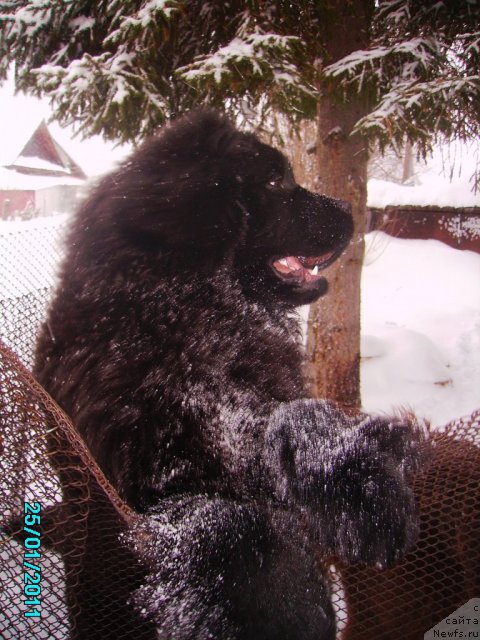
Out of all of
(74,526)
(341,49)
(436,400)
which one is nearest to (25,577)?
(74,526)

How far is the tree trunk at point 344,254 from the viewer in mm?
2918

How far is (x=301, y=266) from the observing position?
1.89 metres

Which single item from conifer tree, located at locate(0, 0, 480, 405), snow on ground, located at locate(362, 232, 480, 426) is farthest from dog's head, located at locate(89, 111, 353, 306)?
snow on ground, located at locate(362, 232, 480, 426)

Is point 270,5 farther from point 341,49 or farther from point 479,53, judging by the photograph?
point 479,53

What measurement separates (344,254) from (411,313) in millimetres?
3774

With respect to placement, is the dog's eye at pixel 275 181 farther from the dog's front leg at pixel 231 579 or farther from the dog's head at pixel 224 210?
the dog's front leg at pixel 231 579

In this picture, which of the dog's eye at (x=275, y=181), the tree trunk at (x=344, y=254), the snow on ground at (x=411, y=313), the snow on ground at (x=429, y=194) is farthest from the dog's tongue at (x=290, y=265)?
the snow on ground at (x=429, y=194)

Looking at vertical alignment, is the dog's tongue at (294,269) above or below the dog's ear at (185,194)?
below

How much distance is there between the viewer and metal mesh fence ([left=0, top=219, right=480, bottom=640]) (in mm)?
888

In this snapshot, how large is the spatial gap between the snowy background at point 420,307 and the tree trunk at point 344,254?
421 mm

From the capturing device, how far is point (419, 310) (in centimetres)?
666

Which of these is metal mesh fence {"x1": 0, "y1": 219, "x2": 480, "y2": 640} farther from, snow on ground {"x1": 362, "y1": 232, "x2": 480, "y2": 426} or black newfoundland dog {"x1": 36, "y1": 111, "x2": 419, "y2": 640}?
snow on ground {"x1": 362, "y1": 232, "x2": 480, "y2": 426}

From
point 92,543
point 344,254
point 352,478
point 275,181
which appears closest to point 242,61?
point 275,181

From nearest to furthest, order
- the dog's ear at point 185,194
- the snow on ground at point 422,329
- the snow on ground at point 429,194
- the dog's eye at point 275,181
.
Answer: the dog's ear at point 185,194 → the dog's eye at point 275,181 → the snow on ground at point 422,329 → the snow on ground at point 429,194
